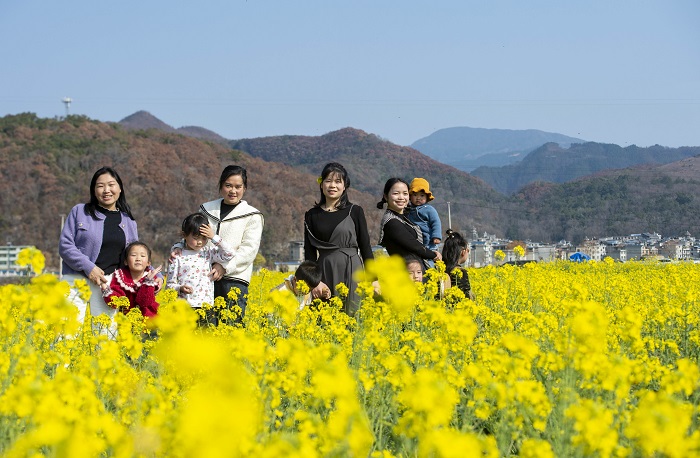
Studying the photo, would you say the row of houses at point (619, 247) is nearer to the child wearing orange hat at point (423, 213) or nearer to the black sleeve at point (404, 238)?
the child wearing orange hat at point (423, 213)

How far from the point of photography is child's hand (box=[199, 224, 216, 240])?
4.93 metres

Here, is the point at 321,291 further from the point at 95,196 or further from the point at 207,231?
the point at 95,196

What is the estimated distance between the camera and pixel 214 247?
5133mm

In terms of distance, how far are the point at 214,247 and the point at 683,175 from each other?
84876 millimetres

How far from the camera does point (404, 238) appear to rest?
17.8ft

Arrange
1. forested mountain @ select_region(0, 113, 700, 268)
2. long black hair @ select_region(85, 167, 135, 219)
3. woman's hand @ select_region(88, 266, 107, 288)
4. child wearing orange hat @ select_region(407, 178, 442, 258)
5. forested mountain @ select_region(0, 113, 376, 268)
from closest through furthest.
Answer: woman's hand @ select_region(88, 266, 107, 288) < long black hair @ select_region(85, 167, 135, 219) < child wearing orange hat @ select_region(407, 178, 442, 258) < forested mountain @ select_region(0, 113, 376, 268) < forested mountain @ select_region(0, 113, 700, 268)

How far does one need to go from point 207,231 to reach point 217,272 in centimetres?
31

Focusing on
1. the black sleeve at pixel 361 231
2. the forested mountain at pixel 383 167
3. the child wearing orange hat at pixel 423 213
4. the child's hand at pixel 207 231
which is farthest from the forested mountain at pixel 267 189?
the black sleeve at pixel 361 231

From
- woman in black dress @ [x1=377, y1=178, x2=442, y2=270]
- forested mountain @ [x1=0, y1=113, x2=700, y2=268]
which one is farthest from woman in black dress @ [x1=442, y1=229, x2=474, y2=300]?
forested mountain @ [x1=0, y1=113, x2=700, y2=268]

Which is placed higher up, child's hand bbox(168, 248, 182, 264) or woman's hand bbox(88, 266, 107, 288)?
child's hand bbox(168, 248, 182, 264)

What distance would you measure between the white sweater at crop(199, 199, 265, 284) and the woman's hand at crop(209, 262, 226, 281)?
1.3 inches

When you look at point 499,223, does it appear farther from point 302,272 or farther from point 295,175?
point 302,272

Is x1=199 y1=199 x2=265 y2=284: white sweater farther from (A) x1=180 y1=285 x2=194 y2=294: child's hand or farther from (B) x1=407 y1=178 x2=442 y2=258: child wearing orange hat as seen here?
(B) x1=407 y1=178 x2=442 y2=258: child wearing orange hat

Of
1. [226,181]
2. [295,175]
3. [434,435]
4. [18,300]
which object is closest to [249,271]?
[226,181]
